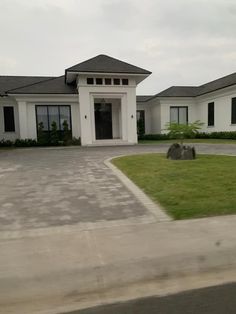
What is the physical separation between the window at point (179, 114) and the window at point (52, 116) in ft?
33.2

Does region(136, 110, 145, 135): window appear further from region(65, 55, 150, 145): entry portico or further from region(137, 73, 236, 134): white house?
region(65, 55, 150, 145): entry portico

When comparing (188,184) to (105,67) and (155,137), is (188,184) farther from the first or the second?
(155,137)

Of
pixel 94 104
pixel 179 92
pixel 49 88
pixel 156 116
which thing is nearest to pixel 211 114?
pixel 179 92

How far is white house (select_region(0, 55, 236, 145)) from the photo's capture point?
2156cm

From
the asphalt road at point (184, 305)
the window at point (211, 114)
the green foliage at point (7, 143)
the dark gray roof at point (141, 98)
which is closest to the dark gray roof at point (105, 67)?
the green foliage at point (7, 143)

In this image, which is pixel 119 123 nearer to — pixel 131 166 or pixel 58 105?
pixel 58 105

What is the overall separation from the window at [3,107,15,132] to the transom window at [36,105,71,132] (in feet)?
7.10

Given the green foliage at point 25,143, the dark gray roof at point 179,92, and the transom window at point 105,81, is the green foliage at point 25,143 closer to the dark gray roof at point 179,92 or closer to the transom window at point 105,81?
the transom window at point 105,81

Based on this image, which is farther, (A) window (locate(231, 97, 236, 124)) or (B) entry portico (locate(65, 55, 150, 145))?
(A) window (locate(231, 97, 236, 124))

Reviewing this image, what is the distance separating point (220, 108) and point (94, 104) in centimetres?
1063

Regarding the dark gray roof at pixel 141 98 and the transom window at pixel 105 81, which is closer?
the transom window at pixel 105 81

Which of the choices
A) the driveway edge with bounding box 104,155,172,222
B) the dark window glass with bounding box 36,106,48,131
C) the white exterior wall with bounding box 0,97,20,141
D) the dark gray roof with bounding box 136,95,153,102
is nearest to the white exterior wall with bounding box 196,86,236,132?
the dark gray roof with bounding box 136,95,153,102

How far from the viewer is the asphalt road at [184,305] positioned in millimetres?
3029

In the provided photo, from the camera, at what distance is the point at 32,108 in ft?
76.3
